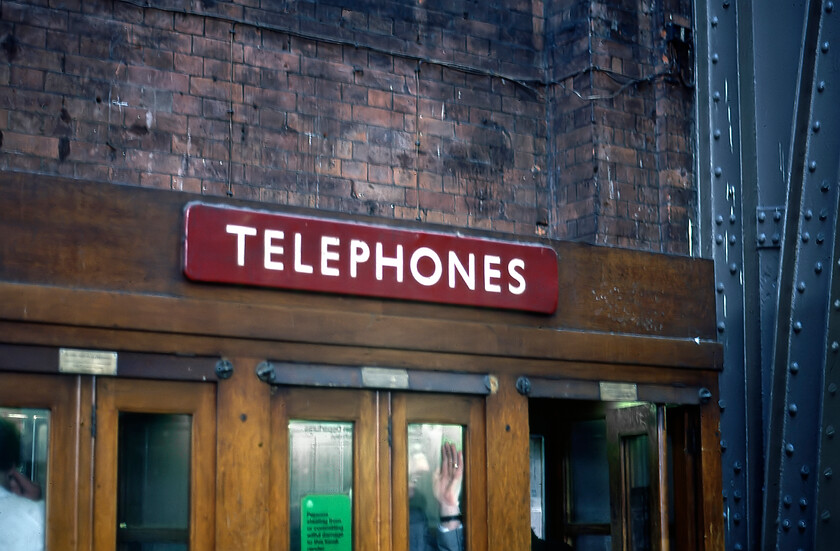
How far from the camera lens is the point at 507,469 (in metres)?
4.98

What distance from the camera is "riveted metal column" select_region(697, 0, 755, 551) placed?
253 inches

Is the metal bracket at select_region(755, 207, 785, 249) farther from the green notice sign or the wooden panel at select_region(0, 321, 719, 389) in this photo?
the green notice sign

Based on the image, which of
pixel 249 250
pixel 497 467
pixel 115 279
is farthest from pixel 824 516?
pixel 115 279

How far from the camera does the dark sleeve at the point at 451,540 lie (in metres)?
4.90

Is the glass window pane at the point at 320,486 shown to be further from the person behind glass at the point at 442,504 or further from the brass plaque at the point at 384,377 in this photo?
the person behind glass at the point at 442,504

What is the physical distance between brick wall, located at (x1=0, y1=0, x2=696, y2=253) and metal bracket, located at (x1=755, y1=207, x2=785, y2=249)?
0.50 meters

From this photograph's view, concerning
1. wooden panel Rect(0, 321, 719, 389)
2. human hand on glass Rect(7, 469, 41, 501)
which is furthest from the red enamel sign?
human hand on glass Rect(7, 469, 41, 501)

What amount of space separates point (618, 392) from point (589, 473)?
1352mm

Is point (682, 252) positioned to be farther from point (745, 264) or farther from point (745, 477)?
point (745, 477)

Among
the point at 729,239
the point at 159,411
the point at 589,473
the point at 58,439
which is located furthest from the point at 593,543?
the point at 58,439

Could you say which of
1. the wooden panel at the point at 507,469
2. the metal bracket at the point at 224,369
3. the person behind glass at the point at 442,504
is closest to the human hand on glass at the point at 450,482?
the person behind glass at the point at 442,504

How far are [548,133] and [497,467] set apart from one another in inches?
107

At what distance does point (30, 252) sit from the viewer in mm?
4055

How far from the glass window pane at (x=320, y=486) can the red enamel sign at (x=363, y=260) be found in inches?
23.5
